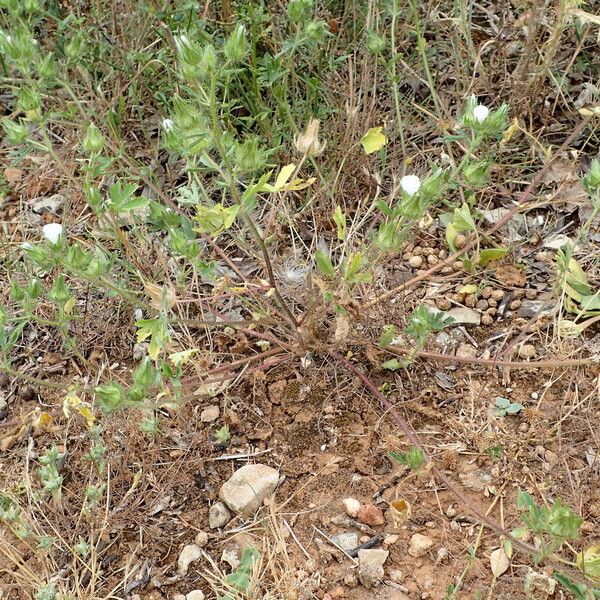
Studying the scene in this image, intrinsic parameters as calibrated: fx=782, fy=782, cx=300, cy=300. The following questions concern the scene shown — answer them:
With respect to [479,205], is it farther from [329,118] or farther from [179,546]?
[179,546]

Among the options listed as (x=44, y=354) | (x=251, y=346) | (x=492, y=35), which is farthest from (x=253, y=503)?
(x=492, y=35)

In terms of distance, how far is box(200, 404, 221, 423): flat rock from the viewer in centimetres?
215

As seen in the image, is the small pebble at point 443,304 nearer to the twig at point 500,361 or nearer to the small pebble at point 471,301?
the small pebble at point 471,301

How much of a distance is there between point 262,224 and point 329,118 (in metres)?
0.45

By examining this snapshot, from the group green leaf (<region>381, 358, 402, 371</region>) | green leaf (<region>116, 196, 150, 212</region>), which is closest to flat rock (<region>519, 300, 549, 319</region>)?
green leaf (<region>381, 358, 402, 371</region>)

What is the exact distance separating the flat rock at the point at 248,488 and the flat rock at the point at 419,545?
38cm

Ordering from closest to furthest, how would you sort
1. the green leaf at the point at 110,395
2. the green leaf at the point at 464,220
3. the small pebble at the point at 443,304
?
the green leaf at the point at 110,395 → the green leaf at the point at 464,220 → the small pebble at the point at 443,304

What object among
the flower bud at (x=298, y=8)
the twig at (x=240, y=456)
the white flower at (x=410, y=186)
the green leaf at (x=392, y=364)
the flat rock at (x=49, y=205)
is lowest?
the twig at (x=240, y=456)

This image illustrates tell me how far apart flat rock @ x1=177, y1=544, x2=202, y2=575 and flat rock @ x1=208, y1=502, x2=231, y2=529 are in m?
0.07

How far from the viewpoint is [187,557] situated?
1.91 m

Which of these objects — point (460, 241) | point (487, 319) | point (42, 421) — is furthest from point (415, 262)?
point (42, 421)

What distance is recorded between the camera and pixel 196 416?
2143 millimetres

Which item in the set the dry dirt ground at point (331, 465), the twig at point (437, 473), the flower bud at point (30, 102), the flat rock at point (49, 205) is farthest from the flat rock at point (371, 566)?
the flat rock at point (49, 205)

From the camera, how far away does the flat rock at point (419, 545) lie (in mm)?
1843
